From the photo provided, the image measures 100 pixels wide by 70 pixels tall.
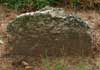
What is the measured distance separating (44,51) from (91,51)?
0.53m

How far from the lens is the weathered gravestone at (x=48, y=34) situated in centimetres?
358

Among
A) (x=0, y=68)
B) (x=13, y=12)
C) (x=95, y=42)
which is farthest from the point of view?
(x=13, y=12)

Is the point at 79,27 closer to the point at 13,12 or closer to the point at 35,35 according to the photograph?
the point at 35,35

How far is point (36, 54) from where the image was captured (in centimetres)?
366

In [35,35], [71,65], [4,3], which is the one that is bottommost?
[71,65]

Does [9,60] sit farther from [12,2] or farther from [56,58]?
[12,2]

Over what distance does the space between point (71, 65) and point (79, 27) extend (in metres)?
0.43

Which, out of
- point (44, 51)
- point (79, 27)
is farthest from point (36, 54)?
point (79, 27)

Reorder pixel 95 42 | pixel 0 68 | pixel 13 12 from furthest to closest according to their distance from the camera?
pixel 13 12, pixel 95 42, pixel 0 68

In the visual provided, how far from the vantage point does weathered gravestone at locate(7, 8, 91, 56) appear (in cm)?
358

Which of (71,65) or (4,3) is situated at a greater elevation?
(4,3)

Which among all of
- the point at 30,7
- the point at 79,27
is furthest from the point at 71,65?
the point at 30,7

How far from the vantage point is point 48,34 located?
11.8ft

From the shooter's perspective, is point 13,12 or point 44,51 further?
point 13,12
